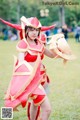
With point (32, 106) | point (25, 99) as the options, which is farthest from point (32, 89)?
point (32, 106)

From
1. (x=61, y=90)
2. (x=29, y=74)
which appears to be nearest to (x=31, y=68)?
(x=29, y=74)

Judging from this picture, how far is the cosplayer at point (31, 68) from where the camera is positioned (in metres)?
5.99

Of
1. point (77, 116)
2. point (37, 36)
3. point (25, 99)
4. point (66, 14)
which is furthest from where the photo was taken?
point (66, 14)

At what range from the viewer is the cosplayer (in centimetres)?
599

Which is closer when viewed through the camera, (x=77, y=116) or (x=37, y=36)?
(x=37, y=36)

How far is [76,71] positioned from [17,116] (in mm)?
7506

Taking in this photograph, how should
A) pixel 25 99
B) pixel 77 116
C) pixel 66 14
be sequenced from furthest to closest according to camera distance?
1. pixel 66 14
2. pixel 77 116
3. pixel 25 99

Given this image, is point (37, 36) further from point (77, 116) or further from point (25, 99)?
point (77, 116)

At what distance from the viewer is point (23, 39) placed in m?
6.31

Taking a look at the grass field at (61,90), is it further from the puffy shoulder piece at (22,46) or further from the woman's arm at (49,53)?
the puffy shoulder piece at (22,46)

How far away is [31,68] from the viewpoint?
6.14 meters

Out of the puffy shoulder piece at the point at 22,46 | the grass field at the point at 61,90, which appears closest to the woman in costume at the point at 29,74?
the puffy shoulder piece at the point at 22,46

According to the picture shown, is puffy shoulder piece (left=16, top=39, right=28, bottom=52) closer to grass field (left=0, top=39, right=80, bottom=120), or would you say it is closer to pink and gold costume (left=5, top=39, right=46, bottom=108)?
pink and gold costume (left=5, top=39, right=46, bottom=108)

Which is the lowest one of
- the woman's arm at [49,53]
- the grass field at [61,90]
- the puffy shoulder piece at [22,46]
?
the grass field at [61,90]
